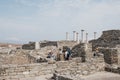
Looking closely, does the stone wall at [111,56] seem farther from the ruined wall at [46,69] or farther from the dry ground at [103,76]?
the dry ground at [103,76]

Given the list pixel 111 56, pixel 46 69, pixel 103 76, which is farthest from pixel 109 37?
pixel 46 69

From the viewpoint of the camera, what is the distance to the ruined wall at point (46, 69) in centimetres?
1019

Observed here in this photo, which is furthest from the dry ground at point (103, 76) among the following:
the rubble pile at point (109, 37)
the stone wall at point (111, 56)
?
the rubble pile at point (109, 37)

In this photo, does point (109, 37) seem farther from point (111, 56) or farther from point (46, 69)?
point (46, 69)

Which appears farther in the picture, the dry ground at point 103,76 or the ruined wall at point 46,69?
the dry ground at point 103,76

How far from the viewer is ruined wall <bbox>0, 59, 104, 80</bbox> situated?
10.2m

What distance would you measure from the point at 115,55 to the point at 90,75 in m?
2.63

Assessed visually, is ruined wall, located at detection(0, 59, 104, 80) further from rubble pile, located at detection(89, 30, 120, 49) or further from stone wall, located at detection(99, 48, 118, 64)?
rubble pile, located at detection(89, 30, 120, 49)

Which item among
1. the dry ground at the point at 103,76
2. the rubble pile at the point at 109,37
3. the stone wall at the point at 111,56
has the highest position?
the rubble pile at the point at 109,37

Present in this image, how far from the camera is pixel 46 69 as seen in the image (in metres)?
11.1

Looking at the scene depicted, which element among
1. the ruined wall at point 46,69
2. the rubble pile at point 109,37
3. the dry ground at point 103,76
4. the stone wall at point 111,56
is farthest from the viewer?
the rubble pile at point 109,37

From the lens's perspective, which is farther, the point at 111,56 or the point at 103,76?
the point at 111,56

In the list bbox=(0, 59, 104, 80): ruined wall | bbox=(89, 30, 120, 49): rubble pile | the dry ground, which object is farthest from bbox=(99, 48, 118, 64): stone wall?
bbox=(89, 30, 120, 49): rubble pile

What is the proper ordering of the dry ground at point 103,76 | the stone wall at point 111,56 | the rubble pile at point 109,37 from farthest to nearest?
the rubble pile at point 109,37 < the stone wall at point 111,56 < the dry ground at point 103,76
